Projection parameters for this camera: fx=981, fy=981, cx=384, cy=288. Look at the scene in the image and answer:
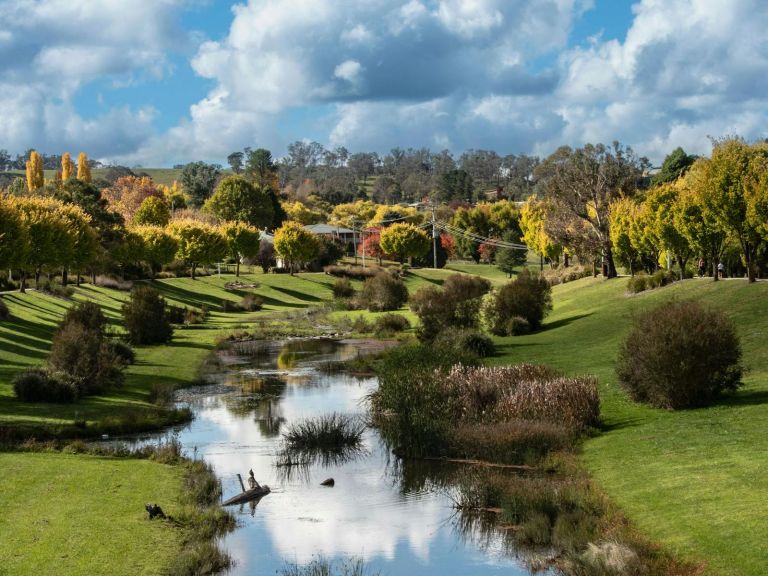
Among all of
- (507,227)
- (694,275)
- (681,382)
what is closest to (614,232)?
(694,275)

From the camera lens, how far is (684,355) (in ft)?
102

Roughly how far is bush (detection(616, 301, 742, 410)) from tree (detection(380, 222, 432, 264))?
113218 mm

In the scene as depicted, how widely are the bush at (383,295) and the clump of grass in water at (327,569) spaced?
3060 inches

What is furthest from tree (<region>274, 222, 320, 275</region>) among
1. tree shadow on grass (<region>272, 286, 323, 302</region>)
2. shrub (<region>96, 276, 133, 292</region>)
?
shrub (<region>96, 276, 133, 292</region>)

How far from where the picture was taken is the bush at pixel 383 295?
9775 centimetres

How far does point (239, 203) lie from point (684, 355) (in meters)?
139

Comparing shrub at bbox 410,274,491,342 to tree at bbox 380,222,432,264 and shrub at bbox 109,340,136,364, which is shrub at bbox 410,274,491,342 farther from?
tree at bbox 380,222,432,264

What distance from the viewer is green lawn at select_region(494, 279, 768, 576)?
59.8ft

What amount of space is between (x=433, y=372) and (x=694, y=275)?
46400mm

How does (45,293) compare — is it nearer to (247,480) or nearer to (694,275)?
(694,275)

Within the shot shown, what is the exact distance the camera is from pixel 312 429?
32.4m

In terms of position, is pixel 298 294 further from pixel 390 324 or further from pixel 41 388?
pixel 41 388

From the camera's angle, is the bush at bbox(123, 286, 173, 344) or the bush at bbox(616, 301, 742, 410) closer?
the bush at bbox(616, 301, 742, 410)

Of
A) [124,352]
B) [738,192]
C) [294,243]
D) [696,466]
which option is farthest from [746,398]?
[294,243]
